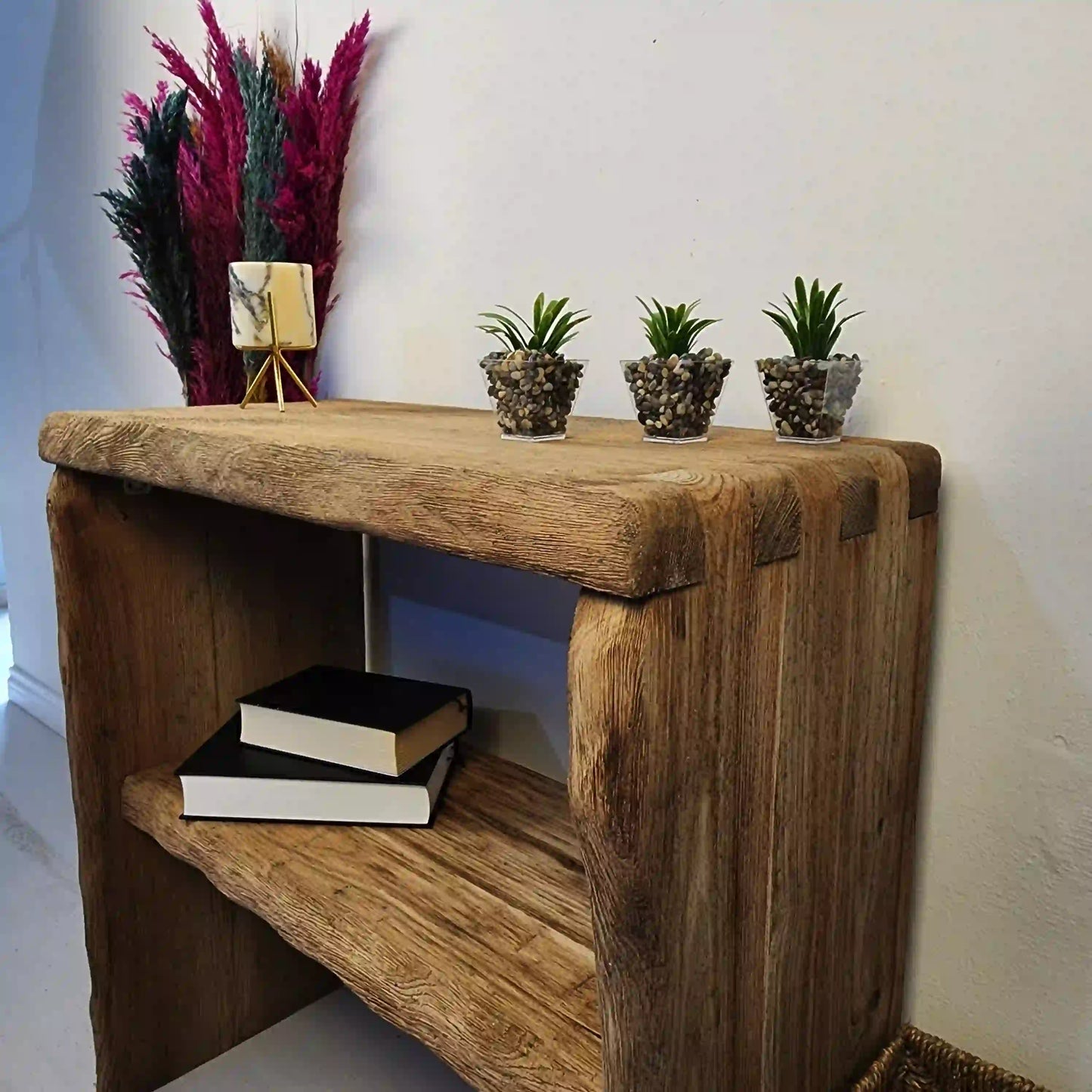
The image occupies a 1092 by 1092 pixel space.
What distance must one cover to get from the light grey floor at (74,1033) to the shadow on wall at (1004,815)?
0.56m

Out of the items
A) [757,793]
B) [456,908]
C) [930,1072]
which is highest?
[757,793]

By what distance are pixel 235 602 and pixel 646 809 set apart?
2.29ft

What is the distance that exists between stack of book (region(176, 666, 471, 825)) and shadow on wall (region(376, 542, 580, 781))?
0.35 ft

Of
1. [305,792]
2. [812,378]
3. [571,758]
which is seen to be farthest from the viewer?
[305,792]

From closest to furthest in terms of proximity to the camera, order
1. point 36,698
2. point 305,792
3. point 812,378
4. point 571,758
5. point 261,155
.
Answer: point 571,758 < point 812,378 < point 305,792 < point 261,155 < point 36,698

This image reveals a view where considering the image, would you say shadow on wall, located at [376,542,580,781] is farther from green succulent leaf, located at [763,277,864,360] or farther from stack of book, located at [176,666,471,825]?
green succulent leaf, located at [763,277,864,360]

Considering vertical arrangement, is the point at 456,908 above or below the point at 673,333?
below

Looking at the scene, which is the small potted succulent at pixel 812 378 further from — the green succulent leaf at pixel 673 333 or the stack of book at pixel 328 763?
the stack of book at pixel 328 763

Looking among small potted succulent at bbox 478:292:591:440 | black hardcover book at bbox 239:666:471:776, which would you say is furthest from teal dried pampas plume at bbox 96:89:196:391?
small potted succulent at bbox 478:292:591:440

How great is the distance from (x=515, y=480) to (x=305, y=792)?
1.62 ft

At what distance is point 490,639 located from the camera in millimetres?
1070

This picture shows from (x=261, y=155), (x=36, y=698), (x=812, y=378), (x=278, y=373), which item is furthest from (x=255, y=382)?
(x=36, y=698)

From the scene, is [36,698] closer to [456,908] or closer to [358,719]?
[358,719]

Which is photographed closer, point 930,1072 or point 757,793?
point 757,793
